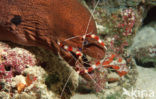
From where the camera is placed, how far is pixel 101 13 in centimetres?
421

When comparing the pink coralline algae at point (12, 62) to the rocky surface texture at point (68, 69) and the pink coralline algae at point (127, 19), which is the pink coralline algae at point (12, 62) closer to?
the rocky surface texture at point (68, 69)

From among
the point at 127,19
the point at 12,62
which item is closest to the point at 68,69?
the point at 12,62

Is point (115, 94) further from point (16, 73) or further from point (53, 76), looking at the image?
point (16, 73)

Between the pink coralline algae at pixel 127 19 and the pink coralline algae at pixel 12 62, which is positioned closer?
the pink coralline algae at pixel 12 62

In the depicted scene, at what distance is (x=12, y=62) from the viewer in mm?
2320

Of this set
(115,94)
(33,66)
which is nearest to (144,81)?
(115,94)

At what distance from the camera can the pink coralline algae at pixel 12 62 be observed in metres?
→ 2.27

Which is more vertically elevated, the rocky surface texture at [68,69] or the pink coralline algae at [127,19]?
the pink coralline algae at [127,19]

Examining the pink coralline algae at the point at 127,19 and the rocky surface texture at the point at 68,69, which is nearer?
the rocky surface texture at the point at 68,69

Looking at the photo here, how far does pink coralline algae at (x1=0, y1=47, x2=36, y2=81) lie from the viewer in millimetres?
2273

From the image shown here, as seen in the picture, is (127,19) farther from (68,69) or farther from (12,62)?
(12,62)

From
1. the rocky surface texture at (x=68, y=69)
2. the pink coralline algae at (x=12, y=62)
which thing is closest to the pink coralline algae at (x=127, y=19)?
the rocky surface texture at (x=68, y=69)

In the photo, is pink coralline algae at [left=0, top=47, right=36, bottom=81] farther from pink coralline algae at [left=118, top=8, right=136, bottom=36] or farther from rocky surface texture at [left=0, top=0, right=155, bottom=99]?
pink coralline algae at [left=118, top=8, right=136, bottom=36]

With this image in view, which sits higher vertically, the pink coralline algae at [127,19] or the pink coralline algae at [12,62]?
the pink coralline algae at [127,19]
